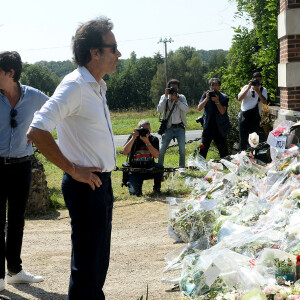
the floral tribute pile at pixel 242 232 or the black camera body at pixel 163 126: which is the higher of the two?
the black camera body at pixel 163 126

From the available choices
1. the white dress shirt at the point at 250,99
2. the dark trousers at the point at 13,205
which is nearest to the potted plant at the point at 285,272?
the dark trousers at the point at 13,205

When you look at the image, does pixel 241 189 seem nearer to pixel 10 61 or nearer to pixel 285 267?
pixel 285 267

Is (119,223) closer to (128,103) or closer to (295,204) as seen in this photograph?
(295,204)

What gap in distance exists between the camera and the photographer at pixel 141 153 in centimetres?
884

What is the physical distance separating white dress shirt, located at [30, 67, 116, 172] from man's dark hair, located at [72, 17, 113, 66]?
0.08 metres

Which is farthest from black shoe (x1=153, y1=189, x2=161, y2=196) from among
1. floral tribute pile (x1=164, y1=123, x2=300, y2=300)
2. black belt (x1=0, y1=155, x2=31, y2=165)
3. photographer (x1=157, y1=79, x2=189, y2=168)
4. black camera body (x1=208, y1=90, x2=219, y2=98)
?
black belt (x1=0, y1=155, x2=31, y2=165)

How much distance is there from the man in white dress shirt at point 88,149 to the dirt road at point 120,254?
133cm

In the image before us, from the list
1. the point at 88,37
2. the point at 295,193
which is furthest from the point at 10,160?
the point at 295,193

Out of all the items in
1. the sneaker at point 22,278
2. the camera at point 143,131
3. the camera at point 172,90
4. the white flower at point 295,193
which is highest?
the camera at point 172,90

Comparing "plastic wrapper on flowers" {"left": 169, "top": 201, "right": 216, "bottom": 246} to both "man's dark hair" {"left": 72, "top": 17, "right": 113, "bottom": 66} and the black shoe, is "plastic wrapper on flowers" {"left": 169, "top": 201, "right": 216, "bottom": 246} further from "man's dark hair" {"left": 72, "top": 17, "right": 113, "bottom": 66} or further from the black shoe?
the black shoe

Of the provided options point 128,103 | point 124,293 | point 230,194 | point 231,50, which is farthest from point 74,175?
point 128,103

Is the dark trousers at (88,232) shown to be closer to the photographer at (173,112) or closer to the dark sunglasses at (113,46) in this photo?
the dark sunglasses at (113,46)

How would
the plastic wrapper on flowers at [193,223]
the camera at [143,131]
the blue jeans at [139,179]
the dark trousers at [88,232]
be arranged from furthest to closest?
1. the blue jeans at [139,179]
2. the camera at [143,131]
3. the plastic wrapper on flowers at [193,223]
4. the dark trousers at [88,232]

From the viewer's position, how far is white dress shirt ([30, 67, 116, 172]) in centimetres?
309
